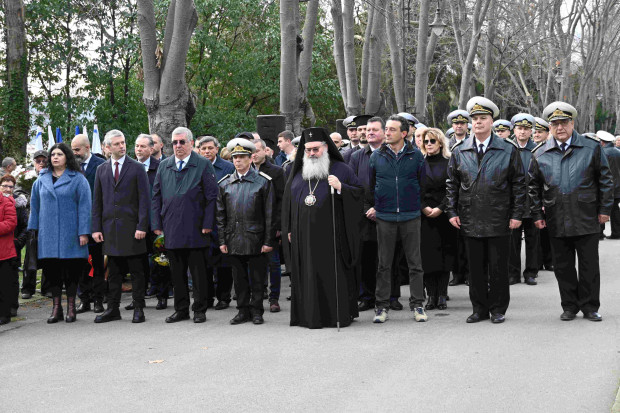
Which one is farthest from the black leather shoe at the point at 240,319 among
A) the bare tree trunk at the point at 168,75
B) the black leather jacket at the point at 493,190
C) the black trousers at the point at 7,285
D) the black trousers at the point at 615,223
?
the black trousers at the point at 615,223

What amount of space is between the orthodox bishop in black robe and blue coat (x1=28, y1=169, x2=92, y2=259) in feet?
8.47

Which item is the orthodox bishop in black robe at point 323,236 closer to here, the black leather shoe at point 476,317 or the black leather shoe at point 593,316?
the black leather shoe at point 476,317

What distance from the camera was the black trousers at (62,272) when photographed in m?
9.34

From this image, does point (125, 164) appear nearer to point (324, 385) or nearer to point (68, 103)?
point (324, 385)

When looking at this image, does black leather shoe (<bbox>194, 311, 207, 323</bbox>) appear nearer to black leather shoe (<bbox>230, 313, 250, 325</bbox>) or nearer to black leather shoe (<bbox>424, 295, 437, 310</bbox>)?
black leather shoe (<bbox>230, 313, 250, 325</bbox>)

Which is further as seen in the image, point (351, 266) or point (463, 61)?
point (463, 61)

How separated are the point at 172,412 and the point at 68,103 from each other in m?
25.3

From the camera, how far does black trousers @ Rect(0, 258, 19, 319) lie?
30.9ft

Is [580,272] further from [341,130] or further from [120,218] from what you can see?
[341,130]

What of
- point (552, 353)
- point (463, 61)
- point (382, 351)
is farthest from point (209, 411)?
point (463, 61)

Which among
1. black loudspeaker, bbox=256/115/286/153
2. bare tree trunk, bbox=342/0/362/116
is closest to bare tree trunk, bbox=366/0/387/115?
bare tree trunk, bbox=342/0/362/116

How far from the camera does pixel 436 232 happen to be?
9.55 m

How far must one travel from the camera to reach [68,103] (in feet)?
95.2

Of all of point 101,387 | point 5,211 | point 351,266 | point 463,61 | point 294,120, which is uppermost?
point 463,61
